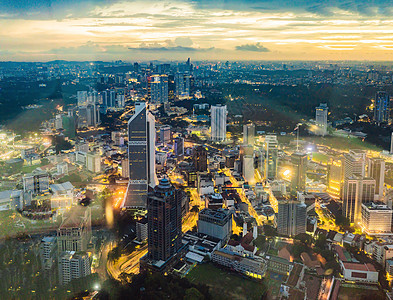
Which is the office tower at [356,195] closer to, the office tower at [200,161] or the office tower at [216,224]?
the office tower at [216,224]

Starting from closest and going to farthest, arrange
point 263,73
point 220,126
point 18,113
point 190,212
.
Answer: point 190,212
point 18,113
point 220,126
point 263,73

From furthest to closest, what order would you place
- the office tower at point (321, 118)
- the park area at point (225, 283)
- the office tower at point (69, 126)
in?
the office tower at point (321, 118), the office tower at point (69, 126), the park area at point (225, 283)

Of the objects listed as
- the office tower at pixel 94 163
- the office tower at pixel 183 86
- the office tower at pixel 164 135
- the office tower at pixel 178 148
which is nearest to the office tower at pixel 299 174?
the office tower at pixel 178 148

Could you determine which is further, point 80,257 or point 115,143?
point 115,143

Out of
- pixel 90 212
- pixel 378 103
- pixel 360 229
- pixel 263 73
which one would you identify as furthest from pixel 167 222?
pixel 263 73

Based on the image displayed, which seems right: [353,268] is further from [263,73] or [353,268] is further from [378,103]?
[263,73]

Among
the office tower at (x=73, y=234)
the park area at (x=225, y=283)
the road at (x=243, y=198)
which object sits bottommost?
the park area at (x=225, y=283)

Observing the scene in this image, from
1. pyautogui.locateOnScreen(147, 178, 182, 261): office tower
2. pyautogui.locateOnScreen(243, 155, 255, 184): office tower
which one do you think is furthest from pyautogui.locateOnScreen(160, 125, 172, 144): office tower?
pyautogui.locateOnScreen(147, 178, 182, 261): office tower
